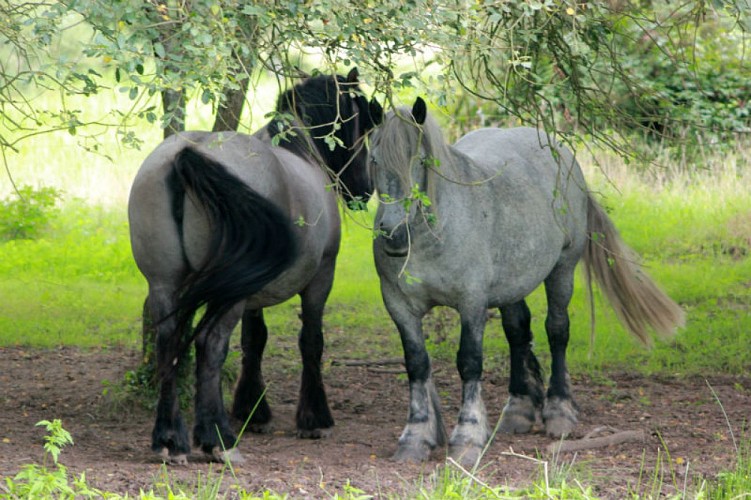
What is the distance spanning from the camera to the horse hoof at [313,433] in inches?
241

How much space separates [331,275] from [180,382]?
44.7 inches

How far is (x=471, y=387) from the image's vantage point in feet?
17.8

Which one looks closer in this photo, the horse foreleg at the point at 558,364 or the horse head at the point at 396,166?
the horse head at the point at 396,166

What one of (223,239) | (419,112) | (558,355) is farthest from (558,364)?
(223,239)

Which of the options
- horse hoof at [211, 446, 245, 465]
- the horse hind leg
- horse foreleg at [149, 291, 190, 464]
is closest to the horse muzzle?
horse foreleg at [149, 291, 190, 464]

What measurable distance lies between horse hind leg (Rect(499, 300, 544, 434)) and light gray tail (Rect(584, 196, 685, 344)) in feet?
2.03

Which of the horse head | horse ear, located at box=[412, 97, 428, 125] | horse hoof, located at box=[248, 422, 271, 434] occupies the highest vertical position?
horse ear, located at box=[412, 97, 428, 125]

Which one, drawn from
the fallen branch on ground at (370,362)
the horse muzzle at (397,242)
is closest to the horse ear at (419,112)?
the horse muzzle at (397,242)

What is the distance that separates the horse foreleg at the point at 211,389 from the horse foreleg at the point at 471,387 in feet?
3.94

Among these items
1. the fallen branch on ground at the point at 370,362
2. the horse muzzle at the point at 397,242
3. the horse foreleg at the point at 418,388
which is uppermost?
the horse muzzle at the point at 397,242

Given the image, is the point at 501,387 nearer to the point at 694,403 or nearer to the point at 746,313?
the point at 694,403

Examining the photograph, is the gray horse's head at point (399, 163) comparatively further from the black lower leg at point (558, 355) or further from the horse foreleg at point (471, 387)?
the black lower leg at point (558, 355)

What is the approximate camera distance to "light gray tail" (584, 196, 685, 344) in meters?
6.65

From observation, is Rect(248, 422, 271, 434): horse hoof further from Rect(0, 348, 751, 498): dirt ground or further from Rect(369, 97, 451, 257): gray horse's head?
Rect(369, 97, 451, 257): gray horse's head
